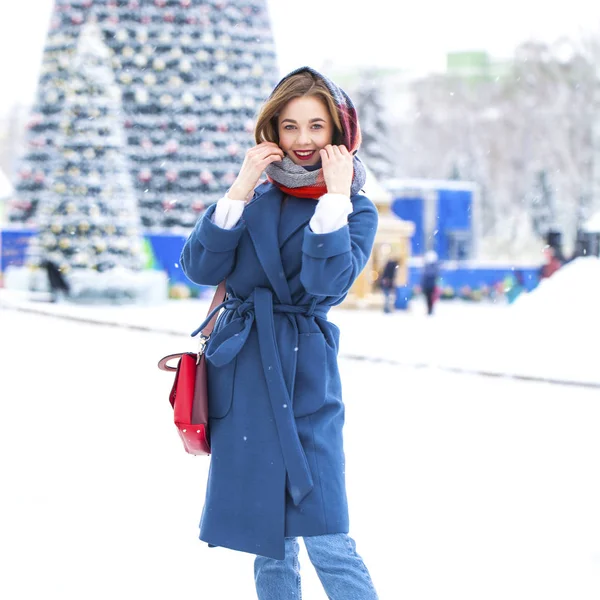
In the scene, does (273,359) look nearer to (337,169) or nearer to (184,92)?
(337,169)

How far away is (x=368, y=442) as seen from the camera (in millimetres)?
5922

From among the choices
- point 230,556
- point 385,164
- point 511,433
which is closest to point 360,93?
point 385,164

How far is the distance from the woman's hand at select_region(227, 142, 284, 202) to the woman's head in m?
0.06

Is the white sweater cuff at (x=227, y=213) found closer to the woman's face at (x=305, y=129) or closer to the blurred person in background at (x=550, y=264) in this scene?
the woman's face at (x=305, y=129)

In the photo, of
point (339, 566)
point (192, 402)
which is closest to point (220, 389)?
point (192, 402)

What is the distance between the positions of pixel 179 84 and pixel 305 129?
2308cm

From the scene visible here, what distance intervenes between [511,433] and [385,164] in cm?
2682

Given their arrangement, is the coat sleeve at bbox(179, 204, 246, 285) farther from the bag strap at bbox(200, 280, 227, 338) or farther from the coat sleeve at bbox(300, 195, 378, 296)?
the coat sleeve at bbox(300, 195, 378, 296)

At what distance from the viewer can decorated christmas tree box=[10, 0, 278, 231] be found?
24.5m

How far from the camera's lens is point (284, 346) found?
7.87ft

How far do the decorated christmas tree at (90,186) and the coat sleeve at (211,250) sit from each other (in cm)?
1769

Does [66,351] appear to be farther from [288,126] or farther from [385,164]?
[385,164]

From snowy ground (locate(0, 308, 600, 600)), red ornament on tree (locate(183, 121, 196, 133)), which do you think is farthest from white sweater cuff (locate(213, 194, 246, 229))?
red ornament on tree (locate(183, 121, 196, 133))

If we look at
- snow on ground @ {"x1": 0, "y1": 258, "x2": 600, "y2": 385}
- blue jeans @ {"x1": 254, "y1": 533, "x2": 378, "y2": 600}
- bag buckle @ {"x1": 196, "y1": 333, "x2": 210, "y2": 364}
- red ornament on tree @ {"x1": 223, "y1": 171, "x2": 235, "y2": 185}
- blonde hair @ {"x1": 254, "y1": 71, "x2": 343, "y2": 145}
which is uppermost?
red ornament on tree @ {"x1": 223, "y1": 171, "x2": 235, "y2": 185}
